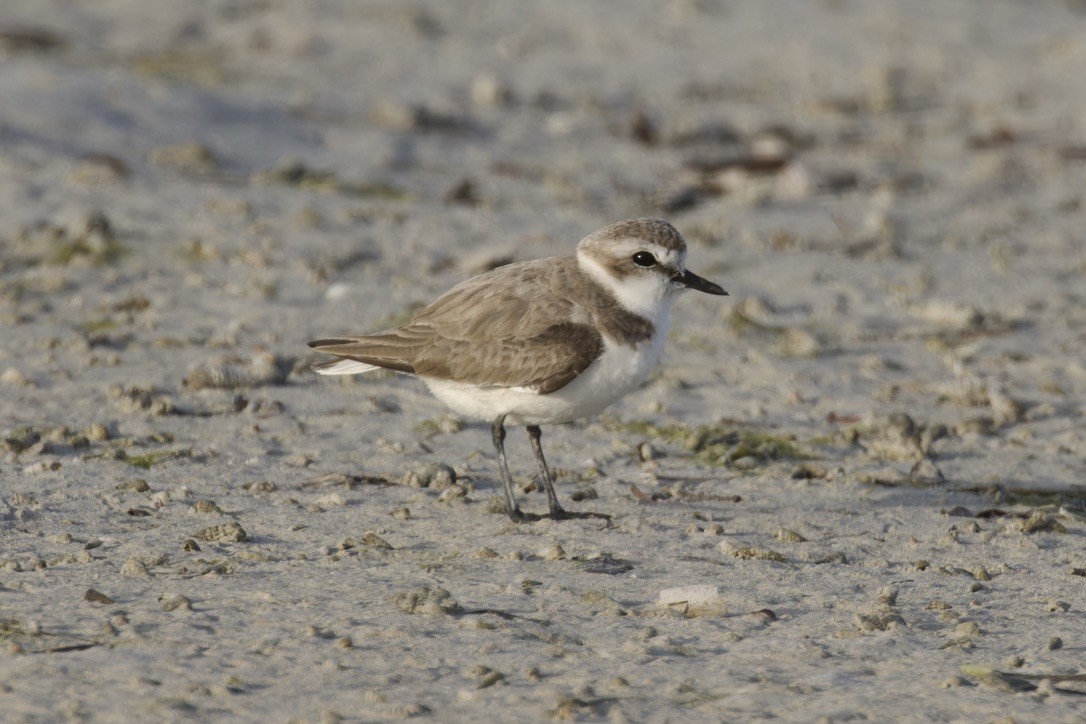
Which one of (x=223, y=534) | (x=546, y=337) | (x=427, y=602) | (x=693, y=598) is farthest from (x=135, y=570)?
(x=693, y=598)

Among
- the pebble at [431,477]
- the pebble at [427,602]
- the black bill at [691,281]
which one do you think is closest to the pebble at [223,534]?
the pebble at [427,602]

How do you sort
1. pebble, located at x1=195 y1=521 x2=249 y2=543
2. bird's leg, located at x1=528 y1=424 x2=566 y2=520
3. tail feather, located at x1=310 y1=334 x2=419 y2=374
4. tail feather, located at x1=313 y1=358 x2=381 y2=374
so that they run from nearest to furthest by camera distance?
pebble, located at x1=195 y1=521 x2=249 y2=543 < bird's leg, located at x1=528 y1=424 x2=566 y2=520 < tail feather, located at x1=310 y1=334 x2=419 y2=374 < tail feather, located at x1=313 y1=358 x2=381 y2=374

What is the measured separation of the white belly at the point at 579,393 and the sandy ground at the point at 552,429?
1.40 feet

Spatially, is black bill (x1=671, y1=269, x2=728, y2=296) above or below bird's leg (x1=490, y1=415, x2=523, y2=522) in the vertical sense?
above

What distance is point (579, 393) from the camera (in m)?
6.09

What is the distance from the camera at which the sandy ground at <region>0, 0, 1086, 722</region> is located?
4844 millimetres

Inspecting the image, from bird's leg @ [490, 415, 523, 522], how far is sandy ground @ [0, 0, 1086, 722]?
0.07 m

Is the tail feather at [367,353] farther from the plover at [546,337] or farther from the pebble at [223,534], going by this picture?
the pebble at [223,534]

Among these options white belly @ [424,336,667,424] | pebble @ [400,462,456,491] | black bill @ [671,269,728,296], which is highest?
black bill @ [671,269,728,296]

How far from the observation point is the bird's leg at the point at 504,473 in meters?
6.13

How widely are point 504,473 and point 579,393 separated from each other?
451 millimetres

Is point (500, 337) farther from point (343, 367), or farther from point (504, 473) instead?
point (343, 367)

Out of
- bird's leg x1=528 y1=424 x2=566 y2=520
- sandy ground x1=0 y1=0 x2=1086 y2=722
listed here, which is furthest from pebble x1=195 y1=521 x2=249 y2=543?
bird's leg x1=528 y1=424 x2=566 y2=520

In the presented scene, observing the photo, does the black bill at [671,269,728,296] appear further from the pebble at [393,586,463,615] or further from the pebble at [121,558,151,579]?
the pebble at [121,558,151,579]
